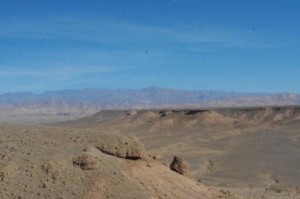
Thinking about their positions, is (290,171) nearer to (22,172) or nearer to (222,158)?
(222,158)

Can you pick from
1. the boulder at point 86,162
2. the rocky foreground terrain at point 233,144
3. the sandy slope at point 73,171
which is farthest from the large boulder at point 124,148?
the rocky foreground terrain at point 233,144

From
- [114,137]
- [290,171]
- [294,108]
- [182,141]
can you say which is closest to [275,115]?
[294,108]

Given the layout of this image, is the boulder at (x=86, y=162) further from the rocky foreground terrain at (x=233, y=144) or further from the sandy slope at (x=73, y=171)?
the rocky foreground terrain at (x=233, y=144)

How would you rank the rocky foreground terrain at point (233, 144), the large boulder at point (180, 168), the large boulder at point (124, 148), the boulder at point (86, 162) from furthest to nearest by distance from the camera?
the rocky foreground terrain at point (233, 144) < the large boulder at point (180, 168) < the large boulder at point (124, 148) < the boulder at point (86, 162)

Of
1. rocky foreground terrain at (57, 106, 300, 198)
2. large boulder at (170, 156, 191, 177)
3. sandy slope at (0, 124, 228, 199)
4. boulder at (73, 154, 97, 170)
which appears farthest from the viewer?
rocky foreground terrain at (57, 106, 300, 198)

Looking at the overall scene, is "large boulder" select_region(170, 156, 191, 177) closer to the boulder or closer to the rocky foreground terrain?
the rocky foreground terrain

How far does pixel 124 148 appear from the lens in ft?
63.4

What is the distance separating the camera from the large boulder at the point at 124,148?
63.2 ft

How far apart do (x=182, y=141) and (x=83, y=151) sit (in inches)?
2375

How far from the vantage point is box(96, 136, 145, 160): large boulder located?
63.2 feet

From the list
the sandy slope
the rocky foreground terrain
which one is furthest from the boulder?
the rocky foreground terrain

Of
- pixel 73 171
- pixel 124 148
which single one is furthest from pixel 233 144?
pixel 73 171

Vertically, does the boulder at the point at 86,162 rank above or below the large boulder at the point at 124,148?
below

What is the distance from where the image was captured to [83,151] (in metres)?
18.5
